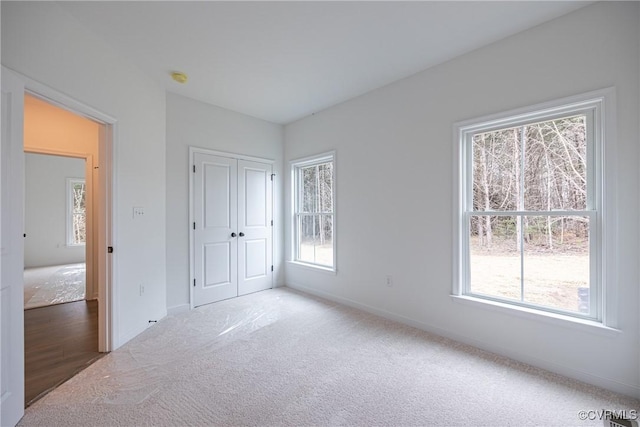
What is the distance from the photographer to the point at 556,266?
2242 millimetres

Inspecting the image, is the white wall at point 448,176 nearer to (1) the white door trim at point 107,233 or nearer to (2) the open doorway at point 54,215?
(1) the white door trim at point 107,233

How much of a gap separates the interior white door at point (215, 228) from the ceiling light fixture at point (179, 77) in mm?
939

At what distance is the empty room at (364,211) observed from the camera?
1.82 metres

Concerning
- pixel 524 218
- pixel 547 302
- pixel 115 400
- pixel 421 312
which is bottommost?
pixel 115 400

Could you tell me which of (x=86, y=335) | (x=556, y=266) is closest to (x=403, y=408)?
(x=556, y=266)

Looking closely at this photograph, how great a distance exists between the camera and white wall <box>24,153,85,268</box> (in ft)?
20.5

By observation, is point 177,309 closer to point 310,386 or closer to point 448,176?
point 310,386

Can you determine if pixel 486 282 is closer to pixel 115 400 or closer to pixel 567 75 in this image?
pixel 567 75

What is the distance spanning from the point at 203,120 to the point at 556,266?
13.8ft

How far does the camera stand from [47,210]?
6.46 meters

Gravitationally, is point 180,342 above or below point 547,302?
below

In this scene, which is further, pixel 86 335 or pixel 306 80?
pixel 306 80

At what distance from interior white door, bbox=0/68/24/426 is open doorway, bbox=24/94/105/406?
32 cm

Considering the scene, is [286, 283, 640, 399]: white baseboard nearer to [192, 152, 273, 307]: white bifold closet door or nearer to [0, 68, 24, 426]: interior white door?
[192, 152, 273, 307]: white bifold closet door
